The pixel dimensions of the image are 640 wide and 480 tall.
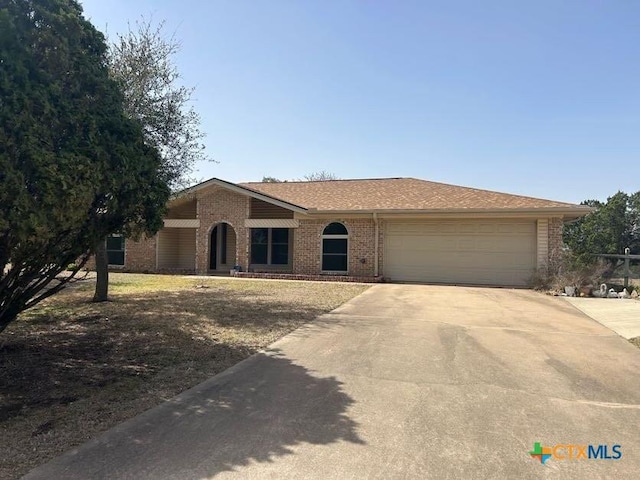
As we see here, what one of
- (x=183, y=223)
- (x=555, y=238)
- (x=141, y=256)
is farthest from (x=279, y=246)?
(x=555, y=238)

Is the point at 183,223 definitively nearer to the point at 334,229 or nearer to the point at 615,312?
the point at 334,229

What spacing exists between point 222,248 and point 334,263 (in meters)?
6.21

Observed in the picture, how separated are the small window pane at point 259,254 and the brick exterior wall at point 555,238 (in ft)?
39.4

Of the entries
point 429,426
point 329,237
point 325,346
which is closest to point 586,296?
point 329,237

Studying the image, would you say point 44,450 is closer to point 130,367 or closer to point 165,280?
point 130,367

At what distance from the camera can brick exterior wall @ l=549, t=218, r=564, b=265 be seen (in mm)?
16328

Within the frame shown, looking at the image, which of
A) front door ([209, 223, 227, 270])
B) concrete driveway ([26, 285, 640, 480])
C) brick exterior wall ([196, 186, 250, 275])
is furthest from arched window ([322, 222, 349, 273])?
concrete driveway ([26, 285, 640, 480])

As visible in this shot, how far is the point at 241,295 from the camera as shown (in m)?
13.0

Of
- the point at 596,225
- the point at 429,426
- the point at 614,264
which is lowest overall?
the point at 429,426

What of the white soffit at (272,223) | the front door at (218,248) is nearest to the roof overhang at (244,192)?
the white soffit at (272,223)

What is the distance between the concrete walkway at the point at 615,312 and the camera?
8.66m

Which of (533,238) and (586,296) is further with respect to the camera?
(533,238)

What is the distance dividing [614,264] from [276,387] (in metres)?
16.8

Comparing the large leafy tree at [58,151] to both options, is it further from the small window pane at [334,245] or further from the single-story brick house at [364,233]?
the small window pane at [334,245]
